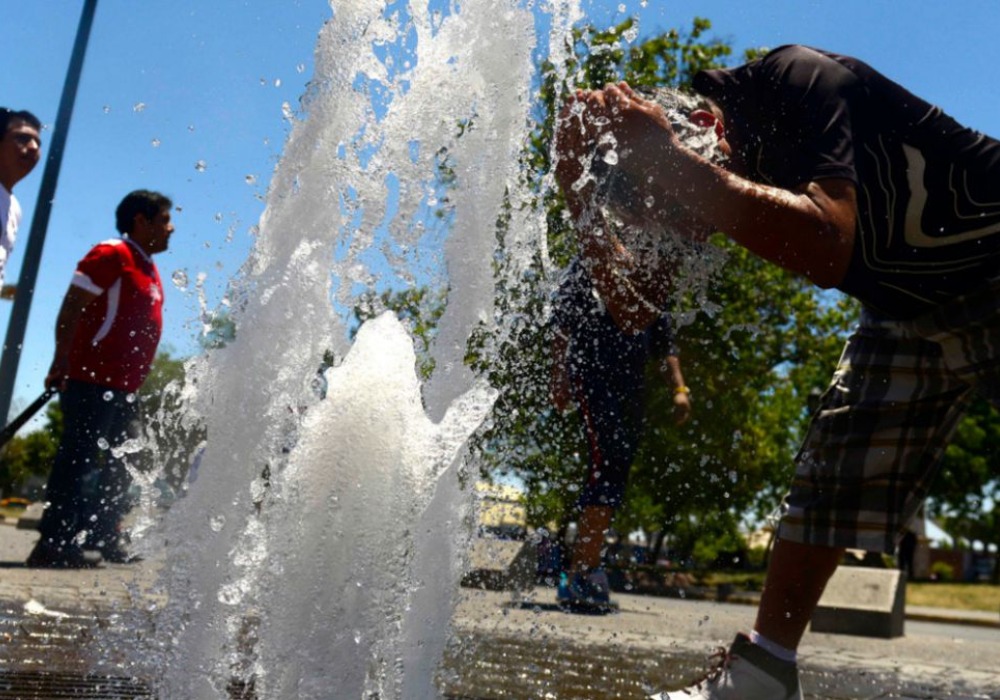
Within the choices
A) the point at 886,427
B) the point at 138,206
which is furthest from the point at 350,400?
the point at 138,206

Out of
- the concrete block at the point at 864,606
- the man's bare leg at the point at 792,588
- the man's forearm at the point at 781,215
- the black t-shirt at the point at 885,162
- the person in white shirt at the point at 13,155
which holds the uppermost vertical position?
the person in white shirt at the point at 13,155

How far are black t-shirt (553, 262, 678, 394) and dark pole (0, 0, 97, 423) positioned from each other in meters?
5.75

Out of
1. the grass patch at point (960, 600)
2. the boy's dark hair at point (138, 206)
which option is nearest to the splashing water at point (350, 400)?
the boy's dark hair at point (138, 206)

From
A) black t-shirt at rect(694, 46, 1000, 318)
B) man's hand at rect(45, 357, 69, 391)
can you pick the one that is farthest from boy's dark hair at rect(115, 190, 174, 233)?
black t-shirt at rect(694, 46, 1000, 318)

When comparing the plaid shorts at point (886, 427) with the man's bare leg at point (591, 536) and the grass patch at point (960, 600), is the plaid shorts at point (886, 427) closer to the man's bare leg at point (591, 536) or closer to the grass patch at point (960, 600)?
the man's bare leg at point (591, 536)

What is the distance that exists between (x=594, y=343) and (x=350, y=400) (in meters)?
1.97

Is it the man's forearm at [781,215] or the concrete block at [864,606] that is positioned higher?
the man's forearm at [781,215]

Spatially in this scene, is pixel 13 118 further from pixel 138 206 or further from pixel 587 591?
pixel 587 591

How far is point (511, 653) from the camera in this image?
158 inches

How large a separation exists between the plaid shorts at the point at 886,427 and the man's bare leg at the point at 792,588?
3 centimetres

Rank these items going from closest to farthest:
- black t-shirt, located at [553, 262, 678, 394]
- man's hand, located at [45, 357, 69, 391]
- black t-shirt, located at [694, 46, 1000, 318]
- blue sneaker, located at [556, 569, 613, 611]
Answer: black t-shirt, located at [694, 46, 1000, 318]
black t-shirt, located at [553, 262, 678, 394]
blue sneaker, located at [556, 569, 613, 611]
man's hand, located at [45, 357, 69, 391]

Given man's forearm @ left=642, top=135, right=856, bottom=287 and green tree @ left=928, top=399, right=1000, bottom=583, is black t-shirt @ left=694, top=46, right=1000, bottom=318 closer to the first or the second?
man's forearm @ left=642, top=135, right=856, bottom=287

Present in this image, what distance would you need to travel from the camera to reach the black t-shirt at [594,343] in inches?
159

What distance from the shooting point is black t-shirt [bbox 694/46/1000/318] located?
226 centimetres
